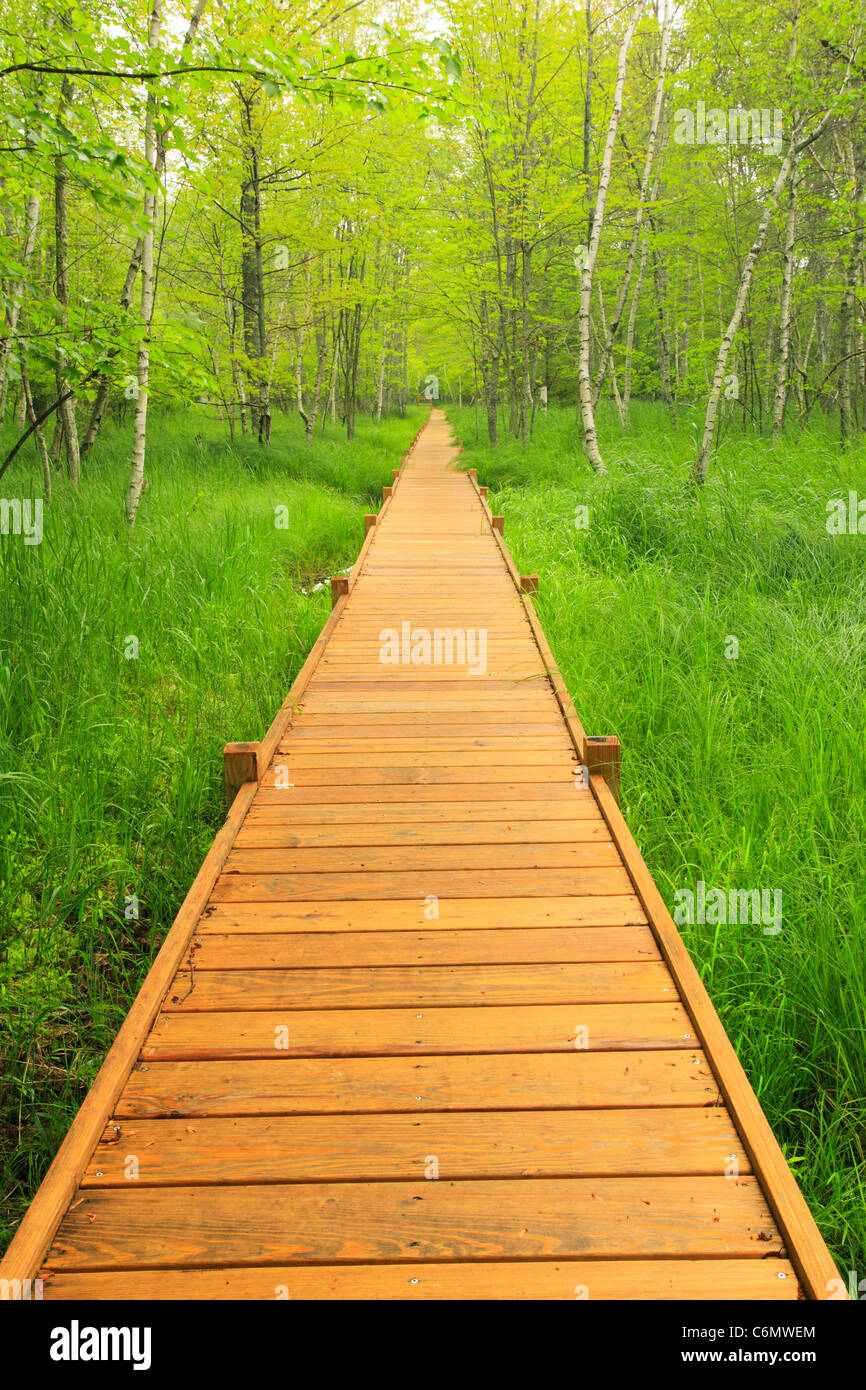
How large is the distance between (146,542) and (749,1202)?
6131 mm

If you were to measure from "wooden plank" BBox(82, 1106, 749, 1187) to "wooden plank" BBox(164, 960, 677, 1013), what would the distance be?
1.37ft

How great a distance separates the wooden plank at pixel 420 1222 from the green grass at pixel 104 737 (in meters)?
0.55

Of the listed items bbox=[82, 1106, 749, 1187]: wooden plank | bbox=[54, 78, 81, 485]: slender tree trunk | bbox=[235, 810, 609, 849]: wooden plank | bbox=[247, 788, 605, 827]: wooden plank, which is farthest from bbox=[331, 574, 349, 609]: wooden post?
bbox=[82, 1106, 749, 1187]: wooden plank

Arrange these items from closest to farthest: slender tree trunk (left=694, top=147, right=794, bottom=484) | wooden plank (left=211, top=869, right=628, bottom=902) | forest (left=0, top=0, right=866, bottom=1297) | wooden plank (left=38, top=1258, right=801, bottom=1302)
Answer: wooden plank (left=38, top=1258, right=801, bottom=1302) → forest (left=0, top=0, right=866, bottom=1297) → wooden plank (left=211, top=869, right=628, bottom=902) → slender tree trunk (left=694, top=147, right=794, bottom=484)

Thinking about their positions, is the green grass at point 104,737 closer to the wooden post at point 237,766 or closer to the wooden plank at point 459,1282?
the wooden post at point 237,766

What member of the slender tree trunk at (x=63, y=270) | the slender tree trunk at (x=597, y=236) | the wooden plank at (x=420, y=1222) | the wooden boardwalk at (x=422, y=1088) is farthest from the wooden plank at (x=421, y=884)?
the slender tree trunk at (x=597, y=236)

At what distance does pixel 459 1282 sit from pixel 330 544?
8.40 m

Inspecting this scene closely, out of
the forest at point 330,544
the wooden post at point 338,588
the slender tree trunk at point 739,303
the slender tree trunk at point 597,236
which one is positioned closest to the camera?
the forest at point 330,544

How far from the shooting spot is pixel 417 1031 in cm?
229

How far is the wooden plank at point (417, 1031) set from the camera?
2229 mm

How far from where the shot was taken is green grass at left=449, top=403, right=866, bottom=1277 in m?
2.40

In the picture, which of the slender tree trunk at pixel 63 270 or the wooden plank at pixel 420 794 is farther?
the slender tree trunk at pixel 63 270

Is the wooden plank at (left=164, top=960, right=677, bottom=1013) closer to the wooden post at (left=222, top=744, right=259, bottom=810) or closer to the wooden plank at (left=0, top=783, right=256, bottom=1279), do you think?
the wooden plank at (left=0, top=783, right=256, bottom=1279)

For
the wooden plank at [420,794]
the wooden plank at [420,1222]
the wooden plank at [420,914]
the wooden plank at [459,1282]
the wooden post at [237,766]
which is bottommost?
the wooden plank at [459,1282]
